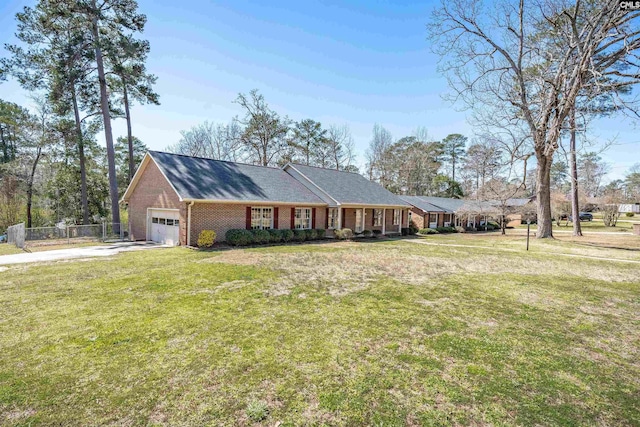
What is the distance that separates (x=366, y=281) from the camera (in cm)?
873

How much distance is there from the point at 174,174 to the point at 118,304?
11153 mm

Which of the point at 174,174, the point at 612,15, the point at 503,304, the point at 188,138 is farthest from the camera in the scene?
the point at 188,138

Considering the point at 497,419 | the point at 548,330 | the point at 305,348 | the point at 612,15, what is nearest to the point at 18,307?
the point at 305,348

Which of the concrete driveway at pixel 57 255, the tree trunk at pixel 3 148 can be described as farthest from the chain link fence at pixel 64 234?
the tree trunk at pixel 3 148

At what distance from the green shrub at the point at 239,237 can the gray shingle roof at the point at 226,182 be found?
1739 millimetres

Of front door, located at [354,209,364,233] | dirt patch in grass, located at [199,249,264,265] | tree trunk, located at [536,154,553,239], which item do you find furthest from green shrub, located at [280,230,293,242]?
tree trunk, located at [536,154,553,239]

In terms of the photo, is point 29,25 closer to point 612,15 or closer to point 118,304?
point 118,304

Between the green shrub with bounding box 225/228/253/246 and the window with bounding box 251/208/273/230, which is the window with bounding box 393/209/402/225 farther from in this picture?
the green shrub with bounding box 225/228/253/246

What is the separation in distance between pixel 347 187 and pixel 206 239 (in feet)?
41.7

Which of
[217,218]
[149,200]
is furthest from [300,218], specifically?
[149,200]

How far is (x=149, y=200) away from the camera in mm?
17734

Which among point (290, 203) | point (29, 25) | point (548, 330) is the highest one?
point (29, 25)

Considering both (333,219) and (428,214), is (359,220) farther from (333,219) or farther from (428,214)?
(428,214)

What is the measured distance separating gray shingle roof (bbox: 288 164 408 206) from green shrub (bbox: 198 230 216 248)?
904cm
